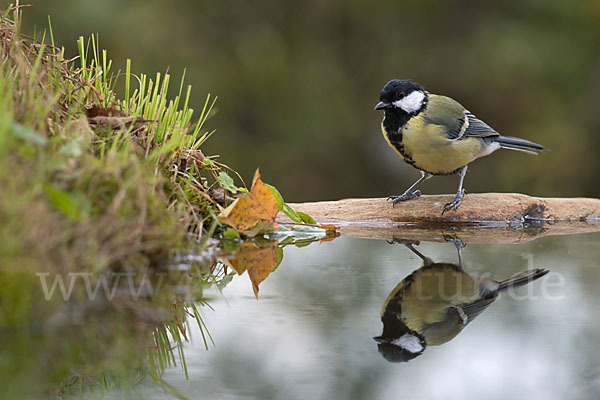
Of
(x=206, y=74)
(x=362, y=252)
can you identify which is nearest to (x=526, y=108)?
(x=206, y=74)

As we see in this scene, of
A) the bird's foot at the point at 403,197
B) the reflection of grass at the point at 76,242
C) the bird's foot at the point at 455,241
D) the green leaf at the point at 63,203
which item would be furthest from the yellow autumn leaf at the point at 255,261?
the bird's foot at the point at 403,197

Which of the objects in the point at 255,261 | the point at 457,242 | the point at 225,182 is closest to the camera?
the point at 255,261

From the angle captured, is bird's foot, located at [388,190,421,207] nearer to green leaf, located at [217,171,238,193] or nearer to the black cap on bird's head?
green leaf, located at [217,171,238,193]

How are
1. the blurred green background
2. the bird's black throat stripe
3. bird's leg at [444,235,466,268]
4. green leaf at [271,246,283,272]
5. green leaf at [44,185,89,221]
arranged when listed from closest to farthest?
1. green leaf at [44,185,89,221]
2. green leaf at [271,246,283,272]
3. bird's leg at [444,235,466,268]
4. the bird's black throat stripe
5. the blurred green background

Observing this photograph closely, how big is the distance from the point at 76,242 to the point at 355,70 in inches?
322

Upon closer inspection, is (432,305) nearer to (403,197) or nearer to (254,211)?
(254,211)

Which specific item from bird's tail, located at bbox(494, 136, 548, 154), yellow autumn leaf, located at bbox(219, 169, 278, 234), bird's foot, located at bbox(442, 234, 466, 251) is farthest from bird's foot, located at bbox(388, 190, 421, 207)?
yellow autumn leaf, located at bbox(219, 169, 278, 234)

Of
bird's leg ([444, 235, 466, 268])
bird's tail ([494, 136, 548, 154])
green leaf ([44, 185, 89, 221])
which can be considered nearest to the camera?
green leaf ([44, 185, 89, 221])

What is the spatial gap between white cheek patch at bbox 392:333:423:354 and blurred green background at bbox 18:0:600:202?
6.81 meters

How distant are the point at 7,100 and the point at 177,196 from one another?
72 centimetres

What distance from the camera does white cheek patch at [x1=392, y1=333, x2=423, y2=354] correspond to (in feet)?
5.37

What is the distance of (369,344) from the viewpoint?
5.37 feet

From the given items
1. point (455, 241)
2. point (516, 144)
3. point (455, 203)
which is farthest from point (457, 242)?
point (516, 144)

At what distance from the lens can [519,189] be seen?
28.1 ft
